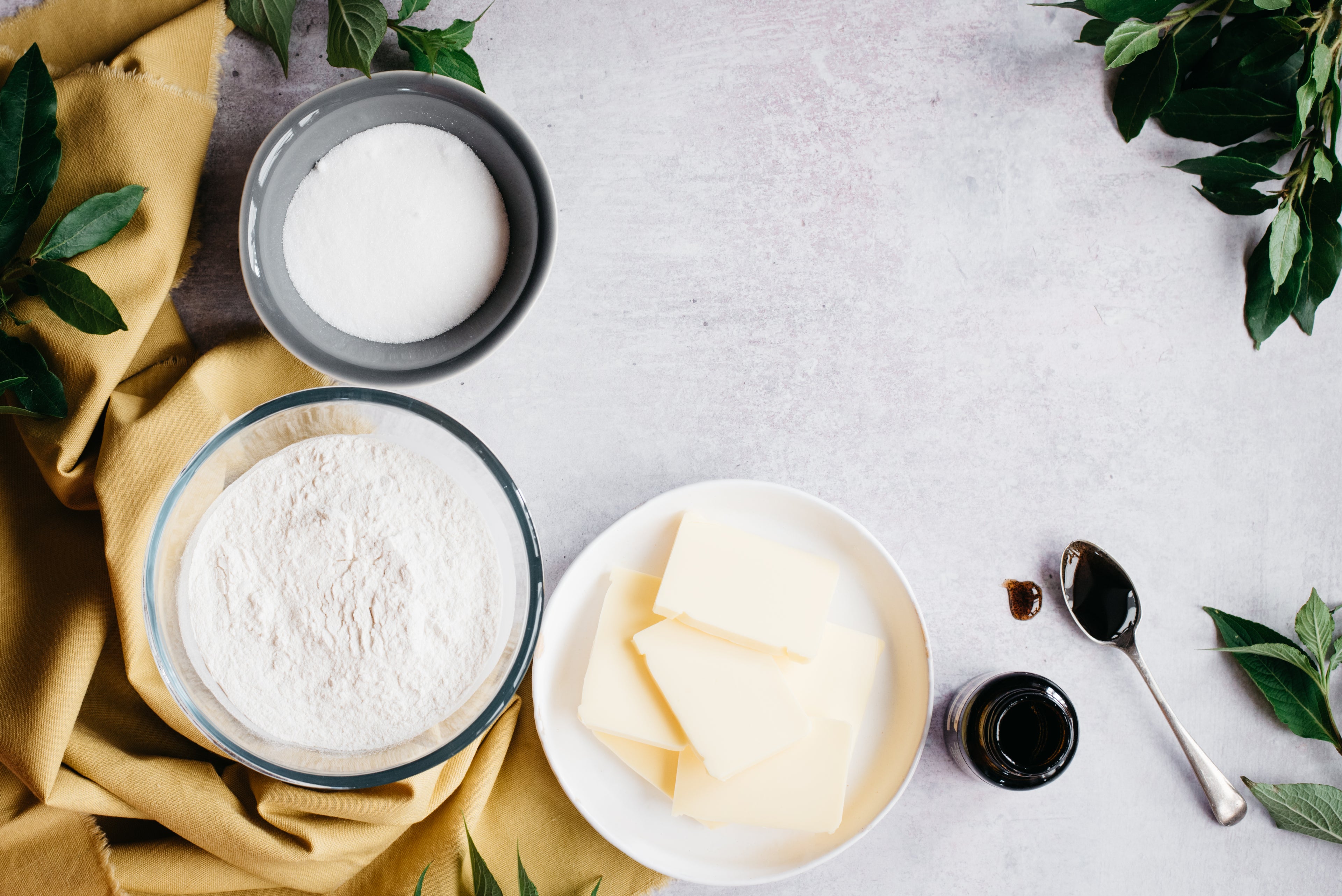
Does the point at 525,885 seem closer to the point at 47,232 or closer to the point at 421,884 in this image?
the point at 421,884

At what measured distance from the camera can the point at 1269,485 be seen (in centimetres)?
112

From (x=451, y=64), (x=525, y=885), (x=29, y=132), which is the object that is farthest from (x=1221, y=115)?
(x=29, y=132)

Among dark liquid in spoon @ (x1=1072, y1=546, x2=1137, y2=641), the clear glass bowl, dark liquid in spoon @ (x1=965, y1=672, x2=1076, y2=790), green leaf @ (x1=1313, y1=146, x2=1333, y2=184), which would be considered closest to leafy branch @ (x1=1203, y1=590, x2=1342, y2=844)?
dark liquid in spoon @ (x1=1072, y1=546, x2=1137, y2=641)

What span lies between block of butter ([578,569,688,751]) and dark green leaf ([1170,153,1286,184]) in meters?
0.91

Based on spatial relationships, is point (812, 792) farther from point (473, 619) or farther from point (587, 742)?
point (473, 619)

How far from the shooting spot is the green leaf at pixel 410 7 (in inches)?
35.6

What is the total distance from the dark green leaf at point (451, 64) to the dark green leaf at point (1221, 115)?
35.9 inches

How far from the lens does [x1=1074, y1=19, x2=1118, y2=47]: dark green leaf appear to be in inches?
39.8

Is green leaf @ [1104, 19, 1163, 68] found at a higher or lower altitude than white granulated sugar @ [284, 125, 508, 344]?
higher

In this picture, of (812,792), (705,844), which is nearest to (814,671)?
(812,792)

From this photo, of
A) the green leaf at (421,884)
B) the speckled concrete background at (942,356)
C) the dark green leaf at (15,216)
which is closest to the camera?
the dark green leaf at (15,216)

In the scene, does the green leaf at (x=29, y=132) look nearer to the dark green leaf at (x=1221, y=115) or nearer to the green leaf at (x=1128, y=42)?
the green leaf at (x=1128, y=42)

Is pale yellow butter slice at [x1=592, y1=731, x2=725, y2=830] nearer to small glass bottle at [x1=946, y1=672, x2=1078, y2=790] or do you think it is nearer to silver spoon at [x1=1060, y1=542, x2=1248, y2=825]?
small glass bottle at [x1=946, y1=672, x2=1078, y2=790]

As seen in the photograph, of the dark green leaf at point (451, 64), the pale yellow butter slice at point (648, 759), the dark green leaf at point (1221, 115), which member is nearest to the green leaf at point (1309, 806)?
the pale yellow butter slice at point (648, 759)
